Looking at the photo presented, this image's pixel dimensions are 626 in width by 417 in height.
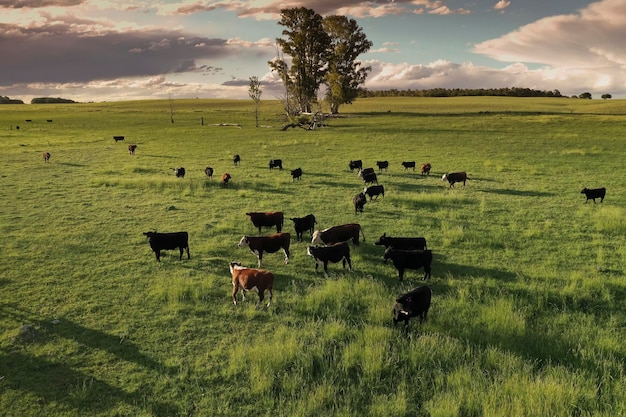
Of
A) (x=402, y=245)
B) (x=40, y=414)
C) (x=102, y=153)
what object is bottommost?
(x=40, y=414)

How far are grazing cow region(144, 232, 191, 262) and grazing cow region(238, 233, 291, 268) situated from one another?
208cm

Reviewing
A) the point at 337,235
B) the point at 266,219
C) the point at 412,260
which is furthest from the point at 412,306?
the point at 266,219

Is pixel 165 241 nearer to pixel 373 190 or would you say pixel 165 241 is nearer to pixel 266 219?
pixel 266 219

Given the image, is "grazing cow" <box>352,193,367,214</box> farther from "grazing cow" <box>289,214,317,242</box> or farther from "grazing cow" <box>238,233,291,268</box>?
"grazing cow" <box>238,233,291,268</box>

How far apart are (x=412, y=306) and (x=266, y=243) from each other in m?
5.24

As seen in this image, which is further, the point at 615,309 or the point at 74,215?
the point at 74,215

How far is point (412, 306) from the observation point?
8695 millimetres

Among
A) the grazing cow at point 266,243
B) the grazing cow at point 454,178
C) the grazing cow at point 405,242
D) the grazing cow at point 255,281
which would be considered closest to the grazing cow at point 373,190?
the grazing cow at point 454,178

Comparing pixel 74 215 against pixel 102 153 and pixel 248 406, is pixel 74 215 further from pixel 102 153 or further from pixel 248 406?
pixel 102 153

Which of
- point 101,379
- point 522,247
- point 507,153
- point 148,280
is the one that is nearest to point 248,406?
point 101,379

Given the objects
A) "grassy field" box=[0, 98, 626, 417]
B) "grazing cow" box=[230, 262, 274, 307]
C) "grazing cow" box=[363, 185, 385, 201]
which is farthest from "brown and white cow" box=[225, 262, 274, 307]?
"grazing cow" box=[363, 185, 385, 201]

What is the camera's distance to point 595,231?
15.2 m

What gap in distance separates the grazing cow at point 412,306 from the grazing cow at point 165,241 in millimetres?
7331

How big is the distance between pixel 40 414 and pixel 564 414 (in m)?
8.26
